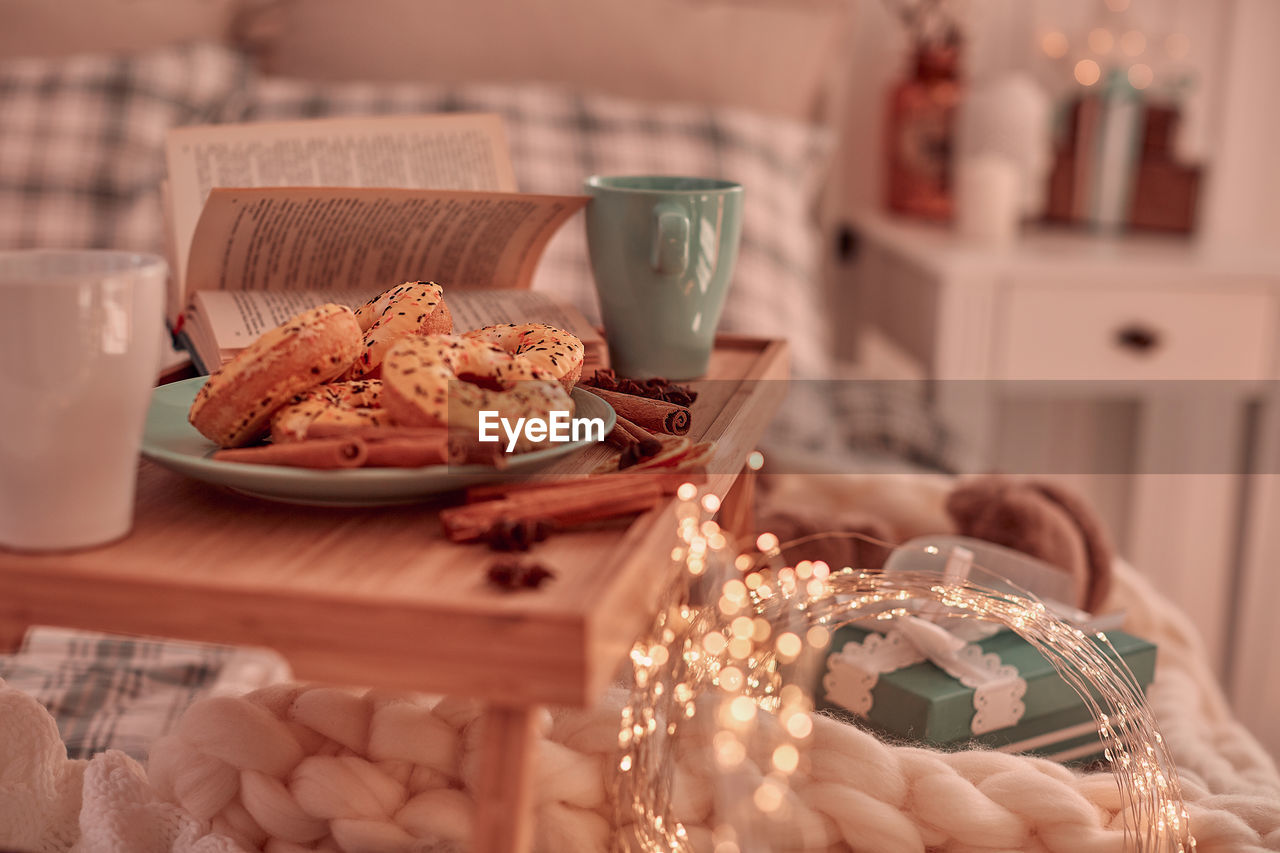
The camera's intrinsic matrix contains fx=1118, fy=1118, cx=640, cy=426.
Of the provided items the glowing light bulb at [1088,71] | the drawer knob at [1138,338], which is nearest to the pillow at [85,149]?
the drawer knob at [1138,338]

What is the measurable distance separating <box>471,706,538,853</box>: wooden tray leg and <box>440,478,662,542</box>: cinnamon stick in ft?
0.25

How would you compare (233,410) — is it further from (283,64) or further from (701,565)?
(283,64)

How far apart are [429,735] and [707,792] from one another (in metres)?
0.13

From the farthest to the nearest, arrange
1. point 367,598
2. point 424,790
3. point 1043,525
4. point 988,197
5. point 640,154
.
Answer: point 988,197 < point 640,154 < point 1043,525 < point 424,790 < point 367,598

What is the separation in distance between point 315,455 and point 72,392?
0.09 m

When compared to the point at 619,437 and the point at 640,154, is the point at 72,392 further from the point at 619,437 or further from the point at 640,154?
the point at 640,154

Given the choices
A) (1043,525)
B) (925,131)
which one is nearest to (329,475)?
(1043,525)

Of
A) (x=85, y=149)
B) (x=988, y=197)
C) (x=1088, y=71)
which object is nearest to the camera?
(x=85, y=149)

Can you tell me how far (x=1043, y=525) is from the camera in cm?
86

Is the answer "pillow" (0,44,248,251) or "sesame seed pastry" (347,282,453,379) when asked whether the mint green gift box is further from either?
"pillow" (0,44,248,251)

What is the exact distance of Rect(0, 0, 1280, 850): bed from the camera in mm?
1320

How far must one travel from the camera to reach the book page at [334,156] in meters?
0.70

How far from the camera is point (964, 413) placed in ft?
5.93

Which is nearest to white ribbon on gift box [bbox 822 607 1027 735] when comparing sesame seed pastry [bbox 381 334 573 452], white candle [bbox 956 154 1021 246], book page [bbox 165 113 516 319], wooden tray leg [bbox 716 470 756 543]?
wooden tray leg [bbox 716 470 756 543]
